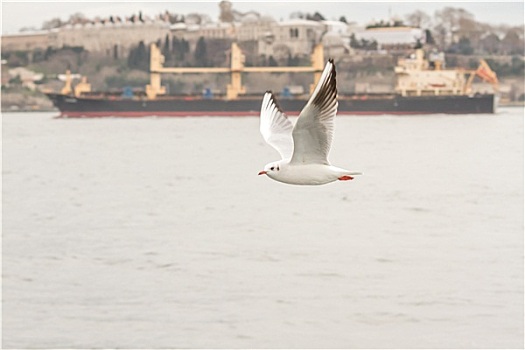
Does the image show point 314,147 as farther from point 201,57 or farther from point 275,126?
→ point 201,57

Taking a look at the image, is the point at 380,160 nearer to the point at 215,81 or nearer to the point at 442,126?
the point at 442,126

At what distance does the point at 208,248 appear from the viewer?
88.7 feet

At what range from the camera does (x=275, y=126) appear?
866 cm

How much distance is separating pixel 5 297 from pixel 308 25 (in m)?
107

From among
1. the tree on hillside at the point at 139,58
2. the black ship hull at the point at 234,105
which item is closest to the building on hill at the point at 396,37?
the tree on hillside at the point at 139,58

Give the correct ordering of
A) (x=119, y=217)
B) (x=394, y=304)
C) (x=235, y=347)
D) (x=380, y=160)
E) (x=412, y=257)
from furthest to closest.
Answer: (x=380, y=160), (x=119, y=217), (x=412, y=257), (x=394, y=304), (x=235, y=347)

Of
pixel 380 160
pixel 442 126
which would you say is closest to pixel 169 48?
pixel 442 126

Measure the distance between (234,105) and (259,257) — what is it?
64861 mm

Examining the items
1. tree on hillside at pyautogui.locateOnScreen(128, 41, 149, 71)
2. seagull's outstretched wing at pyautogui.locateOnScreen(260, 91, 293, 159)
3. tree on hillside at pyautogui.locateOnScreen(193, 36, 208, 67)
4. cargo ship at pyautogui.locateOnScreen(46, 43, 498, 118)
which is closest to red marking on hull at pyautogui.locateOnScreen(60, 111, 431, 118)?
cargo ship at pyautogui.locateOnScreen(46, 43, 498, 118)

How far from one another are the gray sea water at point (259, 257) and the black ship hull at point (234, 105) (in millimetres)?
35366

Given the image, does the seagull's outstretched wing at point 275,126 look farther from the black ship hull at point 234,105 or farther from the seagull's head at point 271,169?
the black ship hull at point 234,105

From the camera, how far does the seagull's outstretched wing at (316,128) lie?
737 cm

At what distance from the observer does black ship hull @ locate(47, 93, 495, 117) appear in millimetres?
86938

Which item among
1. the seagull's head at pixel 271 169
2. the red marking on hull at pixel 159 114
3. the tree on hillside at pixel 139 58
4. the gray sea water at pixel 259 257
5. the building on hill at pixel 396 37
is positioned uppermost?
the seagull's head at pixel 271 169
